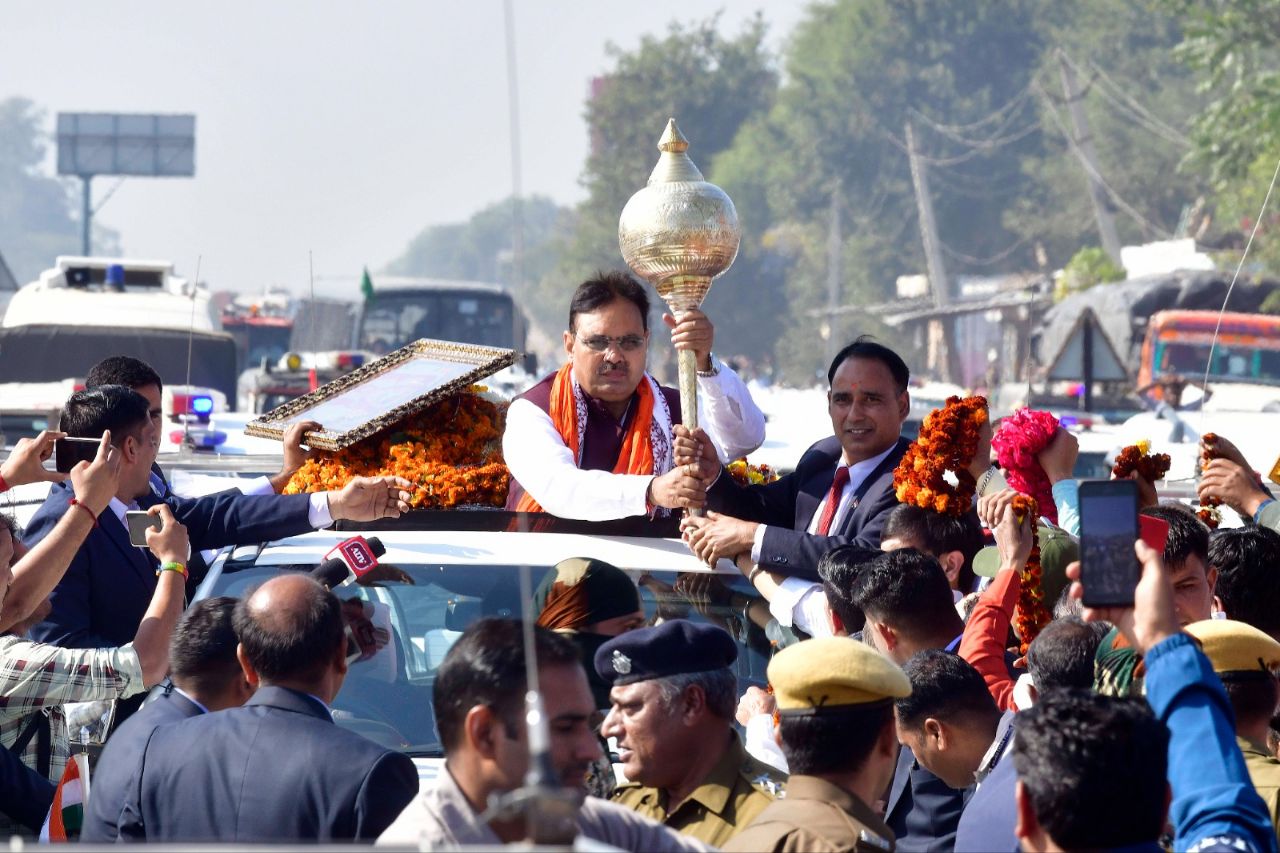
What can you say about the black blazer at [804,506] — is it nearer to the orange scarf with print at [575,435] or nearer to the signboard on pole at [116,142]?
the orange scarf with print at [575,435]

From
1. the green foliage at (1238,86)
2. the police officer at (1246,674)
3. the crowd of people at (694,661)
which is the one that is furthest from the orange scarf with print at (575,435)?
the green foliage at (1238,86)

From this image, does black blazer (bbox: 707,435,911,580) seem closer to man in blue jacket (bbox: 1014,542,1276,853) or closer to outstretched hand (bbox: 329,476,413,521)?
outstretched hand (bbox: 329,476,413,521)

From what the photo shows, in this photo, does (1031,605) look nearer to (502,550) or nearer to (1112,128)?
(502,550)

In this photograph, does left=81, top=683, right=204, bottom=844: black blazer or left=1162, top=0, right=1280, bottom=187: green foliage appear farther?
left=1162, top=0, right=1280, bottom=187: green foliage

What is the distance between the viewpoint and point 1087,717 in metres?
2.76

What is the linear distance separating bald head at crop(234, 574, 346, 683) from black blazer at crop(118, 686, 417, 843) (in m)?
0.06

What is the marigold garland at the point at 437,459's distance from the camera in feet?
18.6

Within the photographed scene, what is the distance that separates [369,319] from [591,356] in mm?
23012

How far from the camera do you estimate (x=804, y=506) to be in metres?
5.66

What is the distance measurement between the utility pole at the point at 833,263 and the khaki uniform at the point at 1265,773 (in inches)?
2065

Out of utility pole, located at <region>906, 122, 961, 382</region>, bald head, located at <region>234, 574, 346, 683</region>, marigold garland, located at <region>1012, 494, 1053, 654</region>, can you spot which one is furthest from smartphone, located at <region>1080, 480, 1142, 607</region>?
utility pole, located at <region>906, 122, 961, 382</region>

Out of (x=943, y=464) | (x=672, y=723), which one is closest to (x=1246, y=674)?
(x=672, y=723)

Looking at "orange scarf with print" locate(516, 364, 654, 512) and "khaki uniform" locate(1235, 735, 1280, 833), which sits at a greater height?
"orange scarf with print" locate(516, 364, 654, 512)

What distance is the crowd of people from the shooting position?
286 cm
